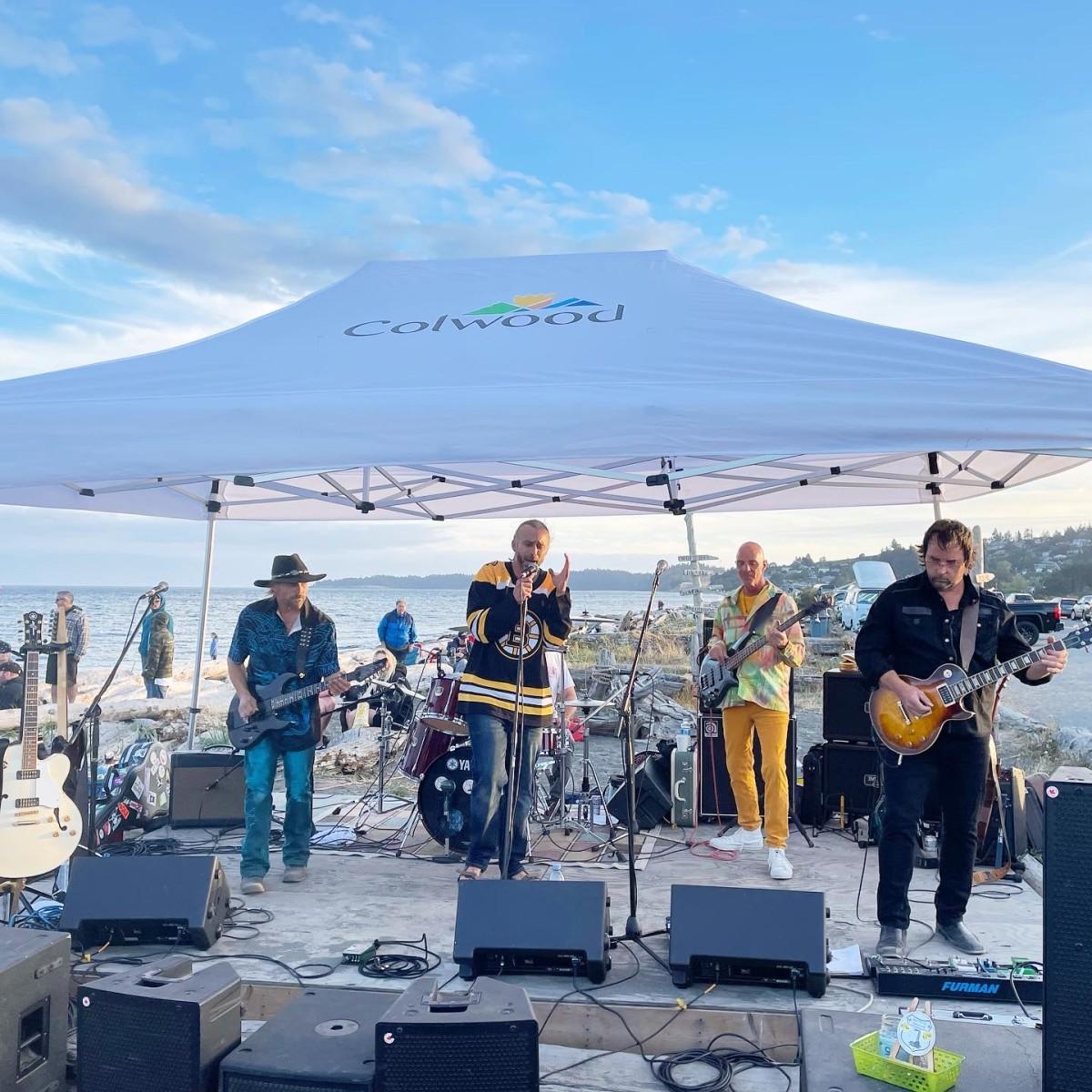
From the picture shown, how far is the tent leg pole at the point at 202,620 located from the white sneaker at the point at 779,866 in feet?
13.1

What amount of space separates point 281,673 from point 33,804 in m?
1.31

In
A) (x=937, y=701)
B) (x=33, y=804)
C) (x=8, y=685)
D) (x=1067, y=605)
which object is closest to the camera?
(x=937, y=701)

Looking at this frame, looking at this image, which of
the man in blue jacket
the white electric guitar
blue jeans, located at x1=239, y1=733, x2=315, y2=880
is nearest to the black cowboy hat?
blue jeans, located at x1=239, y1=733, x2=315, y2=880

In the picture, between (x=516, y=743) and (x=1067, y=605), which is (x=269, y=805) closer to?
(x=516, y=743)

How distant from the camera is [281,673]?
509 centimetres

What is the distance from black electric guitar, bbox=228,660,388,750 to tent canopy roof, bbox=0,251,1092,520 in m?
1.40

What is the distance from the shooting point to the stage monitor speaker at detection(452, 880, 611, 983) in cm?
358

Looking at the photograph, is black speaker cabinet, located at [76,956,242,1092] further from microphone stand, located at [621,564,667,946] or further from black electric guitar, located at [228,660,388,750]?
black electric guitar, located at [228,660,388,750]

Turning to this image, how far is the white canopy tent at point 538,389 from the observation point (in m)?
3.33

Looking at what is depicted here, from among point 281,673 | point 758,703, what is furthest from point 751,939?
point 281,673

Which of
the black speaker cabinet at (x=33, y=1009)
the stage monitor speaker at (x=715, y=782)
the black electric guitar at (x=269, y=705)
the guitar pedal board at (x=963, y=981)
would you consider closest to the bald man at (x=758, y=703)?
the stage monitor speaker at (x=715, y=782)

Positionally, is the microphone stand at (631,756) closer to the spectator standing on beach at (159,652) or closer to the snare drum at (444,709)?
the snare drum at (444,709)

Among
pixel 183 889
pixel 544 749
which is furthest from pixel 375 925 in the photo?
pixel 544 749

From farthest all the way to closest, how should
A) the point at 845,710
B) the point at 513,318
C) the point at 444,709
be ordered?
the point at 845,710
the point at 444,709
the point at 513,318
